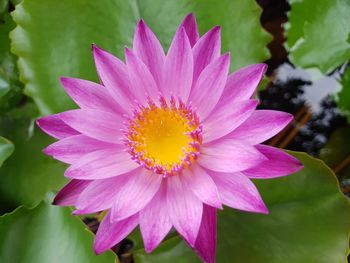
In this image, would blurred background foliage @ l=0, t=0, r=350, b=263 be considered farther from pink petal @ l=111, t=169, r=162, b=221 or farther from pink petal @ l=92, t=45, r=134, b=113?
pink petal @ l=92, t=45, r=134, b=113

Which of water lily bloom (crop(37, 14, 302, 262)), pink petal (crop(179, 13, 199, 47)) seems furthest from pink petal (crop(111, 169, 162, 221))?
pink petal (crop(179, 13, 199, 47))

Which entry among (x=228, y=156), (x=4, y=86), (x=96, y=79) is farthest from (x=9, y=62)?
(x=228, y=156)

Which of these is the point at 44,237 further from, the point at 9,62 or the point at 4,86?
the point at 9,62

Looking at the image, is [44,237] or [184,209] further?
[44,237]

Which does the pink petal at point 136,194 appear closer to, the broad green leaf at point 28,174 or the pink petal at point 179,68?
the pink petal at point 179,68

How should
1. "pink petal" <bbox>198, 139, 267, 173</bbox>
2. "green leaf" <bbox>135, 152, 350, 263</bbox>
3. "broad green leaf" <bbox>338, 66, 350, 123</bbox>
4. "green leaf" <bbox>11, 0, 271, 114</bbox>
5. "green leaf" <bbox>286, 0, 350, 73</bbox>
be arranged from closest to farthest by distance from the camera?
"pink petal" <bbox>198, 139, 267, 173</bbox>
"green leaf" <bbox>135, 152, 350, 263</bbox>
"green leaf" <bbox>11, 0, 271, 114</bbox>
"green leaf" <bbox>286, 0, 350, 73</bbox>
"broad green leaf" <bbox>338, 66, 350, 123</bbox>

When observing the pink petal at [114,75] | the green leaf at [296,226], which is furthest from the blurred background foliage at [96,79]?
the pink petal at [114,75]

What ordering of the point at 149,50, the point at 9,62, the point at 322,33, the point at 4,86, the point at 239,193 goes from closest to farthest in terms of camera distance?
the point at 239,193 → the point at 149,50 → the point at 4,86 → the point at 322,33 → the point at 9,62
